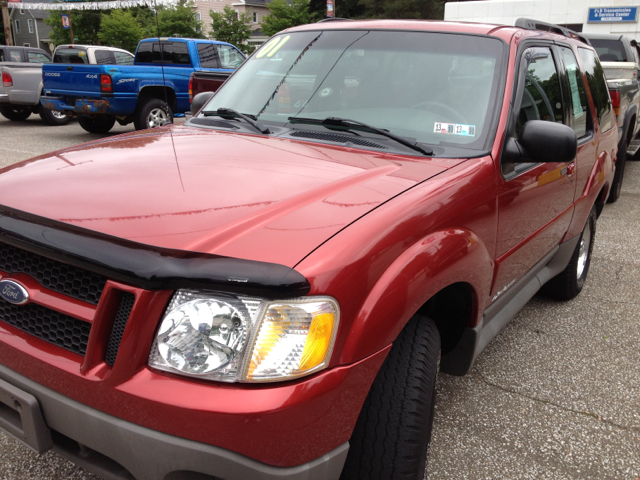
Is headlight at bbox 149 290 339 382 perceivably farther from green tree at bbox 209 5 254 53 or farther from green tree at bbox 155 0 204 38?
green tree at bbox 155 0 204 38

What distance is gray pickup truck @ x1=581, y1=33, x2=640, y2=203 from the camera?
6840 millimetres

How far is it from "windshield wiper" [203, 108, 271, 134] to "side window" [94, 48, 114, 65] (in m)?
10.1

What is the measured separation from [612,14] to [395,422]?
30.5 m

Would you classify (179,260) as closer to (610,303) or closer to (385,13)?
(610,303)

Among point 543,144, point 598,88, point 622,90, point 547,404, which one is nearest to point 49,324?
point 543,144

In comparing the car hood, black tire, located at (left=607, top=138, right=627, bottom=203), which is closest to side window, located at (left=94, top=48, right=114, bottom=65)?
black tire, located at (left=607, top=138, right=627, bottom=203)

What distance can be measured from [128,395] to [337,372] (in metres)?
0.55

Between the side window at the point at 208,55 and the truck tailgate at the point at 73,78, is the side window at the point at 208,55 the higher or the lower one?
the higher one

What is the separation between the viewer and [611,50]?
1085 cm

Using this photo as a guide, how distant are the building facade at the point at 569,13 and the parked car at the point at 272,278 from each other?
2705 centimetres

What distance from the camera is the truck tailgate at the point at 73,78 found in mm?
10398

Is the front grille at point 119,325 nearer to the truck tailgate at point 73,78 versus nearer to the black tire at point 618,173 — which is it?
the black tire at point 618,173

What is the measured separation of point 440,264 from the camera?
189 centimetres

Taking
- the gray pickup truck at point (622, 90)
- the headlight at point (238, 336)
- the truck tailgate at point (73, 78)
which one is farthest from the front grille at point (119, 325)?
the truck tailgate at point (73, 78)
